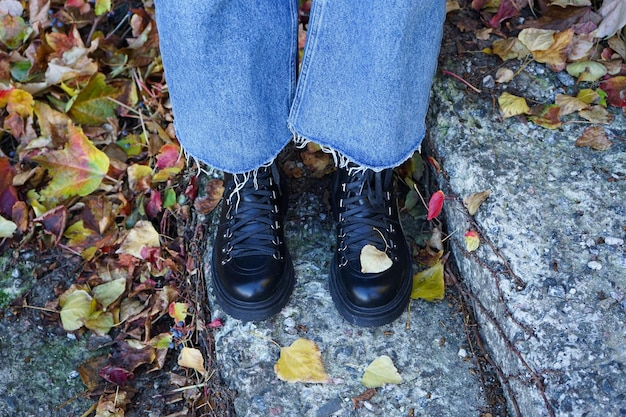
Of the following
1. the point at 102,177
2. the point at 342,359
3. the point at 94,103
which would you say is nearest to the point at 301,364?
the point at 342,359

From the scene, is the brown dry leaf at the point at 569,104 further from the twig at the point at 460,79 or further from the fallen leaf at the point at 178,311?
the fallen leaf at the point at 178,311

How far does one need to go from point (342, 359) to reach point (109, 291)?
559 mm

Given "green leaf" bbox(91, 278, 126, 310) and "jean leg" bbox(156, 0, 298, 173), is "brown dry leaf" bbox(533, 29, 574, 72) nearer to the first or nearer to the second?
"jean leg" bbox(156, 0, 298, 173)

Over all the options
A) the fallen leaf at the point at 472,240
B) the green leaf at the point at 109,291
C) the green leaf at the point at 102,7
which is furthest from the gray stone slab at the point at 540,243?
the green leaf at the point at 102,7

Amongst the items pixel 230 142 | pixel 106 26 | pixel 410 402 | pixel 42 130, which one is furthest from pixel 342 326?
pixel 106 26

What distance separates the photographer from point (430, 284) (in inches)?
49.6

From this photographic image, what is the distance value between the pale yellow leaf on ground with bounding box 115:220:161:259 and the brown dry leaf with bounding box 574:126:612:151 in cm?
98

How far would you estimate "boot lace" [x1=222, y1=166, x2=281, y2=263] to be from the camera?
1.21m

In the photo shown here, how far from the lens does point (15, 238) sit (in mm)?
1432

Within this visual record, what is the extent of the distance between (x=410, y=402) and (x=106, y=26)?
1.37 meters

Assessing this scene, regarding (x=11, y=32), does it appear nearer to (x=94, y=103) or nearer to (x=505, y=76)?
(x=94, y=103)

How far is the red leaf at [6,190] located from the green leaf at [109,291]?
1.08ft

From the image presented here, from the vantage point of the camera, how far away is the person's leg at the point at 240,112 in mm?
915

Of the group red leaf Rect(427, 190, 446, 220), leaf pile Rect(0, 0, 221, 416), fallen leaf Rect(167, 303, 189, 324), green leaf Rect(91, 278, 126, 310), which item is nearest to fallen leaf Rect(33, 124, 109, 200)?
leaf pile Rect(0, 0, 221, 416)
